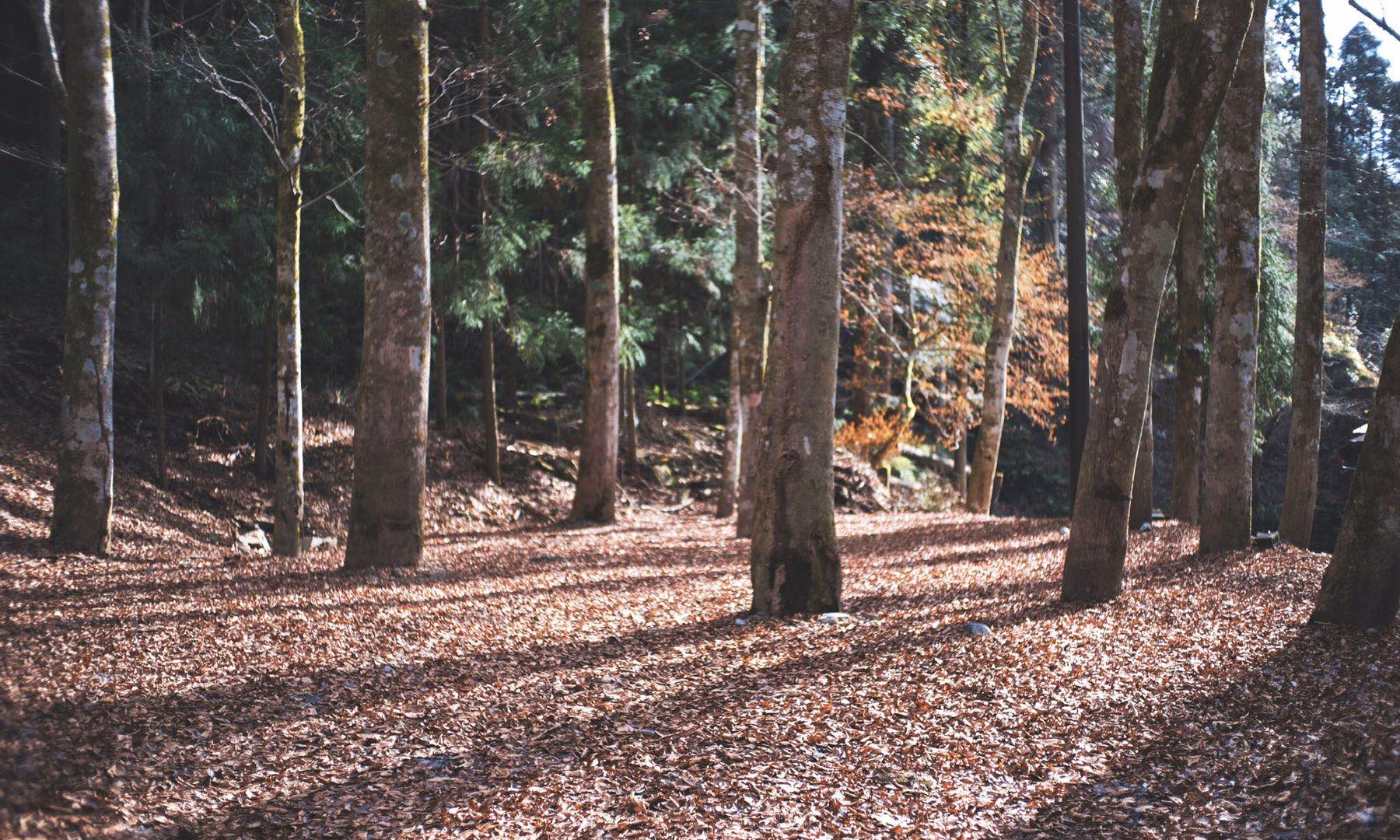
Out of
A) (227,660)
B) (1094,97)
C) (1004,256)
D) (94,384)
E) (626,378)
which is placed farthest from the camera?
(1094,97)

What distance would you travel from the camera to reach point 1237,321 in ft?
29.0

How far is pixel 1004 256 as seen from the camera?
14.7 meters

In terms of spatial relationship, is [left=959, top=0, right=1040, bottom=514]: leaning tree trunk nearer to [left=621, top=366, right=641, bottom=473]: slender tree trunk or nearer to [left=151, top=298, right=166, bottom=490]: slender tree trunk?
[left=621, top=366, right=641, bottom=473]: slender tree trunk

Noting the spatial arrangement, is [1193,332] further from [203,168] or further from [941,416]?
[203,168]

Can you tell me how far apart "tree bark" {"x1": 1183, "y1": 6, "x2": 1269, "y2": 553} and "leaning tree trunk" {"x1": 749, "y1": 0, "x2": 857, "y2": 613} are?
14.7ft

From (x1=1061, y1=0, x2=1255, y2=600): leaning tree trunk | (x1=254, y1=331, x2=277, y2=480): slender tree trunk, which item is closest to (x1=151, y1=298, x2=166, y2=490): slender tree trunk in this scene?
(x1=254, y1=331, x2=277, y2=480): slender tree trunk

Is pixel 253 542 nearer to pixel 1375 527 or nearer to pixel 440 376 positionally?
pixel 440 376

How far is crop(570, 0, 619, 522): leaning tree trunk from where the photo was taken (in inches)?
515

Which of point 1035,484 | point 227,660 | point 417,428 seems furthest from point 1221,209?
point 1035,484

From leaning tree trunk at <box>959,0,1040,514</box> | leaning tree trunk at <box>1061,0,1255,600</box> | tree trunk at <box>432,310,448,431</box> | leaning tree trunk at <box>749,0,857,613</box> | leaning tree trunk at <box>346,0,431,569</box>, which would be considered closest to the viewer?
leaning tree trunk at <box>1061,0,1255,600</box>

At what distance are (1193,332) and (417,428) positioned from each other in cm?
875

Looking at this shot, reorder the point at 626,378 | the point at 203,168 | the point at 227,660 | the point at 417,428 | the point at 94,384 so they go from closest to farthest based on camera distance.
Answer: the point at 227,660, the point at 417,428, the point at 94,384, the point at 203,168, the point at 626,378

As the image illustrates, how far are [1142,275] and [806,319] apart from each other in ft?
7.97

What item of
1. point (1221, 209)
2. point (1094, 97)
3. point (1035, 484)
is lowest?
point (1035, 484)
